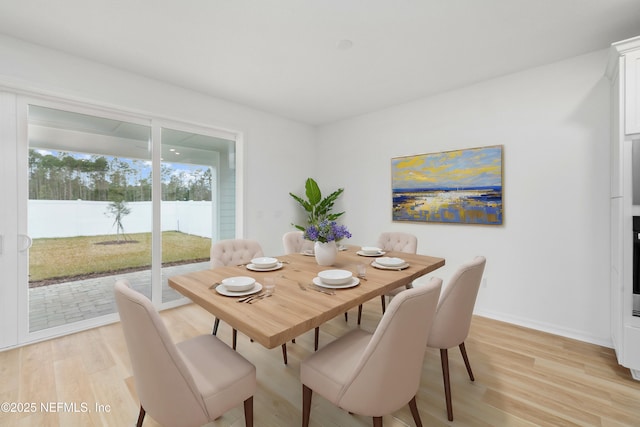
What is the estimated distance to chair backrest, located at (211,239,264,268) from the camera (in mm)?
2330

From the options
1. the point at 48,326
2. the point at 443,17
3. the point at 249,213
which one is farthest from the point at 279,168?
the point at 48,326

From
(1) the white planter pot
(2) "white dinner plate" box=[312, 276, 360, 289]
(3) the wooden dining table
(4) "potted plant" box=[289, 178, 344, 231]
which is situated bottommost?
(3) the wooden dining table

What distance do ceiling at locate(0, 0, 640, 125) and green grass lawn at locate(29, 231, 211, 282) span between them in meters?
1.82

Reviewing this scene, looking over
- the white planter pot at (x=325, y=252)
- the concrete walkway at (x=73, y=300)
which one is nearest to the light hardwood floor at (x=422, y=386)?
the concrete walkway at (x=73, y=300)

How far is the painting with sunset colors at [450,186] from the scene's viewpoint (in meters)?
2.94

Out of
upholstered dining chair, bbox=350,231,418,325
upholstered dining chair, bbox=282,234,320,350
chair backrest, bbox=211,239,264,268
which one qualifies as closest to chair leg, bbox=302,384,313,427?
chair backrest, bbox=211,239,264,268

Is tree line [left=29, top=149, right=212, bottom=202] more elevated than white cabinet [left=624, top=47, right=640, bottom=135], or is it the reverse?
white cabinet [left=624, top=47, right=640, bottom=135]

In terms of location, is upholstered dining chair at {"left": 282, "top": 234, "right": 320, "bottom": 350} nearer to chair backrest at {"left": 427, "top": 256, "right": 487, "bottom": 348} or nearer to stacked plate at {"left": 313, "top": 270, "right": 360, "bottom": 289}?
stacked plate at {"left": 313, "top": 270, "right": 360, "bottom": 289}

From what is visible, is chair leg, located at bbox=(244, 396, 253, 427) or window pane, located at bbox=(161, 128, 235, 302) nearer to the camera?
chair leg, located at bbox=(244, 396, 253, 427)

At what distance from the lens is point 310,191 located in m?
4.35

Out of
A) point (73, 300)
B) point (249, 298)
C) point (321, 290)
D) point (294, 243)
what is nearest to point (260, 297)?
point (249, 298)

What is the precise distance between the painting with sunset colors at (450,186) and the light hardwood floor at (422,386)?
1327 mm

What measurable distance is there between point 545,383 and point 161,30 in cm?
395

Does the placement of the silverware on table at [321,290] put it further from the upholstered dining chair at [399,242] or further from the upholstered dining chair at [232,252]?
the upholstered dining chair at [399,242]
